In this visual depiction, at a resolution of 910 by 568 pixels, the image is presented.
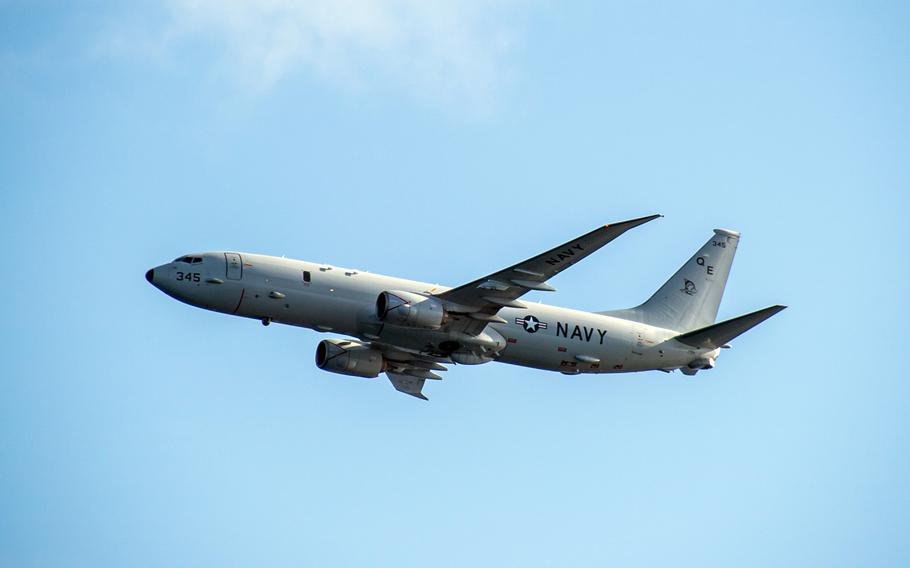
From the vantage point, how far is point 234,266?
5616 centimetres

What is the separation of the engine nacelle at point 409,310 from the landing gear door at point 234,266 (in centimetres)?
600

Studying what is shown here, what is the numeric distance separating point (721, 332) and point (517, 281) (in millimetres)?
11756

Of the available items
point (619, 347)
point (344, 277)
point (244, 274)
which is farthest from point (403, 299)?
point (619, 347)

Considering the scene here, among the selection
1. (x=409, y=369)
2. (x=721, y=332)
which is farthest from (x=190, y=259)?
(x=721, y=332)

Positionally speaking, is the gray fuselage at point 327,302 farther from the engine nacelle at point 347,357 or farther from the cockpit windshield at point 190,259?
the engine nacelle at point 347,357

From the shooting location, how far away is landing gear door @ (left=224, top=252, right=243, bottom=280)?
55938mm

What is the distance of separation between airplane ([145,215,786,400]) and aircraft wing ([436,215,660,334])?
0.14 feet

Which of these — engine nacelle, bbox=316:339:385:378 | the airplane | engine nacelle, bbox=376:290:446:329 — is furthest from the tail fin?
engine nacelle, bbox=316:339:385:378

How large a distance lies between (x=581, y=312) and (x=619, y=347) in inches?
93.8

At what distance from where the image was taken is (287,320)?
56.4 meters

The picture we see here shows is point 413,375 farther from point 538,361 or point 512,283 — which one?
point 512,283

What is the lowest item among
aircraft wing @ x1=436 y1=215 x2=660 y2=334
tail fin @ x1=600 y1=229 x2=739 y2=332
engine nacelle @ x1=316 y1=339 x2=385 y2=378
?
engine nacelle @ x1=316 y1=339 x2=385 y2=378

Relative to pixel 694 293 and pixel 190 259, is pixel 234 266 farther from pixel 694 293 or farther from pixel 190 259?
pixel 694 293

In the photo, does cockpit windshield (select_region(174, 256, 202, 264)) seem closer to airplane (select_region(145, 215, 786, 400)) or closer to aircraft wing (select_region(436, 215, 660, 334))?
airplane (select_region(145, 215, 786, 400))
